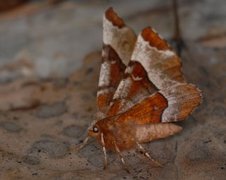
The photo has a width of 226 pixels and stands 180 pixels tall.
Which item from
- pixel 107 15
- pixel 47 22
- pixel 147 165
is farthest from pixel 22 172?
pixel 47 22

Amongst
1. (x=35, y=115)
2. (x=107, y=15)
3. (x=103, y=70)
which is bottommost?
(x=35, y=115)

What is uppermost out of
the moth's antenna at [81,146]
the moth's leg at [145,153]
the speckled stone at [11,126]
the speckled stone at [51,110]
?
the speckled stone at [51,110]

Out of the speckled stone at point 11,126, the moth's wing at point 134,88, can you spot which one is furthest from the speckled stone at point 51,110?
the moth's wing at point 134,88

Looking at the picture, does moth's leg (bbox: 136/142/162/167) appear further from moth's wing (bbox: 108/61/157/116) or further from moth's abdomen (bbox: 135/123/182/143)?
moth's wing (bbox: 108/61/157/116)

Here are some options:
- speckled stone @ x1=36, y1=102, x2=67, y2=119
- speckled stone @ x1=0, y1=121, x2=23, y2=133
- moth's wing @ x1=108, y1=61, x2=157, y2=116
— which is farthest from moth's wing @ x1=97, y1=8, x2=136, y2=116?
speckled stone @ x1=0, y1=121, x2=23, y2=133

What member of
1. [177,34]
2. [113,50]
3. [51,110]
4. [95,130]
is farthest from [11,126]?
[177,34]

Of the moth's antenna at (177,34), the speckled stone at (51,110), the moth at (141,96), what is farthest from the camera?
the moth's antenna at (177,34)

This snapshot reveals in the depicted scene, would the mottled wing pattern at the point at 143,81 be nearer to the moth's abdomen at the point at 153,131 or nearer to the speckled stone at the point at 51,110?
the moth's abdomen at the point at 153,131

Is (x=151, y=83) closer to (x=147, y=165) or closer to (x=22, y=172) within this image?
(x=147, y=165)
